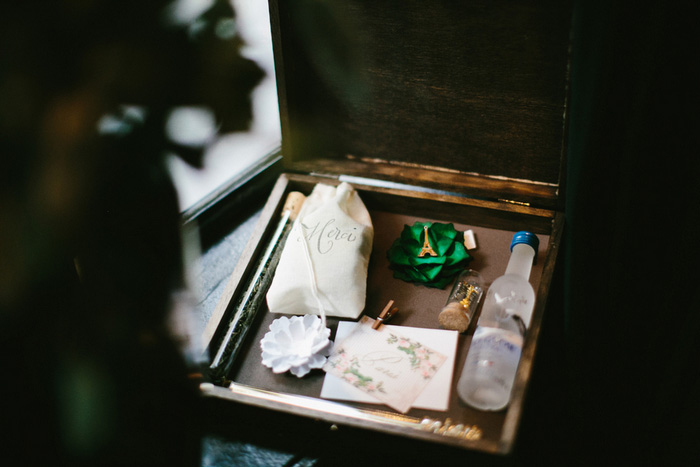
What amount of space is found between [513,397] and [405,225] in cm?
43

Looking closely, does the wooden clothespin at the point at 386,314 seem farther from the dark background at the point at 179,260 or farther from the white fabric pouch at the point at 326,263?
the dark background at the point at 179,260

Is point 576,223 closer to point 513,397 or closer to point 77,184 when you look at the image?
point 513,397

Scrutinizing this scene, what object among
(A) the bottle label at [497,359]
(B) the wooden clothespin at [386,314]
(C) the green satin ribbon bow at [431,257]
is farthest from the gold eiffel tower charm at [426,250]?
(A) the bottle label at [497,359]

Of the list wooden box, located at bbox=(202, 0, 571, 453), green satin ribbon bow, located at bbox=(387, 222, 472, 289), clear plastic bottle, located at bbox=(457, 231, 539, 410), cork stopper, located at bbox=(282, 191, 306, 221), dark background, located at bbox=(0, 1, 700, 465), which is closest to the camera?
dark background, located at bbox=(0, 1, 700, 465)

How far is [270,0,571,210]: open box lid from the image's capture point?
1.03m

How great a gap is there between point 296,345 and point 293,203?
33 cm

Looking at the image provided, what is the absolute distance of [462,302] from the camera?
1.01 meters

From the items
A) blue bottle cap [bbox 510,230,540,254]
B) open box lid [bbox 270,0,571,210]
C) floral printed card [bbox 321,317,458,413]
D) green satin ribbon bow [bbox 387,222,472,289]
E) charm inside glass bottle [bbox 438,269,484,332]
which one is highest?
open box lid [bbox 270,0,571,210]

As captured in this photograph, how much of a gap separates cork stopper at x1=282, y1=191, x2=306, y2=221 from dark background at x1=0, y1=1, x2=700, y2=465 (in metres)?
0.22

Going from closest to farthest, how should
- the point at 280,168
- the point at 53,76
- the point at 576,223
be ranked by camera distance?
1. the point at 53,76
2. the point at 576,223
3. the point at 280,168

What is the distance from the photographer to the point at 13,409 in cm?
67

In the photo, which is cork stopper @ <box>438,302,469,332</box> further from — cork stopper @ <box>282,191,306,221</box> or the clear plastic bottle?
cork stopper @ <box>282,191,306,221</box>

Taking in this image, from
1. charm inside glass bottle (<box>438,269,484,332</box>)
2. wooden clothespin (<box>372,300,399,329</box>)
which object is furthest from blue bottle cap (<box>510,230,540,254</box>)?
wooden clothespin (<box>372,300,399,329</box>)

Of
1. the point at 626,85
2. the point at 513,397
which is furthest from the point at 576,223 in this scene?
the point at 513,397
